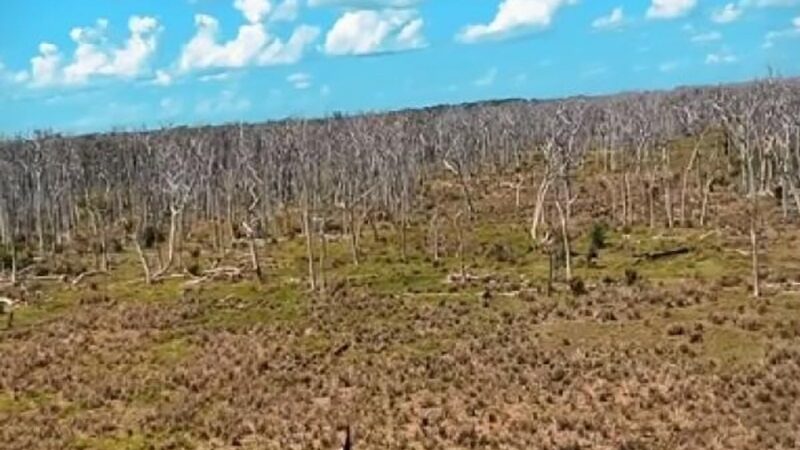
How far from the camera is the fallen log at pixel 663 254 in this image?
200ft

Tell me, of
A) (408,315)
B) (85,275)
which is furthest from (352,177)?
(408,315)

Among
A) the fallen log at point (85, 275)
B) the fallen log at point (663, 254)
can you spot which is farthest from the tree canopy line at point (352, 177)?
the fallen log at point (663, 254)

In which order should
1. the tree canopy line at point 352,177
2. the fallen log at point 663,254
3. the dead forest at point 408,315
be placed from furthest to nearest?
the tree canopy line at point 352,177, the fallen log at point 663,254, the dead forest at point 408,315

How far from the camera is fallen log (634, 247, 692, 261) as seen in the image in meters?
60.9

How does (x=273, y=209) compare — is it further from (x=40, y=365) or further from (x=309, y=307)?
(x=40, y=365)

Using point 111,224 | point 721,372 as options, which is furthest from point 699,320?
point 111,224

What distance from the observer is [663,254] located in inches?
2416

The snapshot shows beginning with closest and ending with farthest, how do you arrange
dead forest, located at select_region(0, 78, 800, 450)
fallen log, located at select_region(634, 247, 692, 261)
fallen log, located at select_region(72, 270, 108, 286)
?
dead forest, located at select_region(0, 78, 800, 450) < fallen log, located at select_region(634, 247, 692, 261) < fallen log, located at select_region(72, 270, 108, 286)

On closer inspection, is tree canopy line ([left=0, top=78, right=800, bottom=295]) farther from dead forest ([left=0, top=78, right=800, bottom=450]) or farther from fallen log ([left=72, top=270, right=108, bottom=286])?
fallen log ([left=72, top=270, right=108, bottom=286])

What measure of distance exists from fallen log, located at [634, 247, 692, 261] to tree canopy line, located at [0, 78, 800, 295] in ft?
21.2

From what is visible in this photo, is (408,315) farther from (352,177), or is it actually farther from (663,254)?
(352,177)

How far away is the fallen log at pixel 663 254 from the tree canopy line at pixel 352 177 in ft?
21.2

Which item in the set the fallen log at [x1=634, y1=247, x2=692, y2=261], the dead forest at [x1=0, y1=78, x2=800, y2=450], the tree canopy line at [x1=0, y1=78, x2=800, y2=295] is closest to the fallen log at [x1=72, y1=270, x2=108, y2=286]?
the dead forest at [x1=0, y1=78, x2=800, y2=450]

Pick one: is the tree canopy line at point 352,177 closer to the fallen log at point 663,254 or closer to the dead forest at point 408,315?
the dead forest at point 408,315
